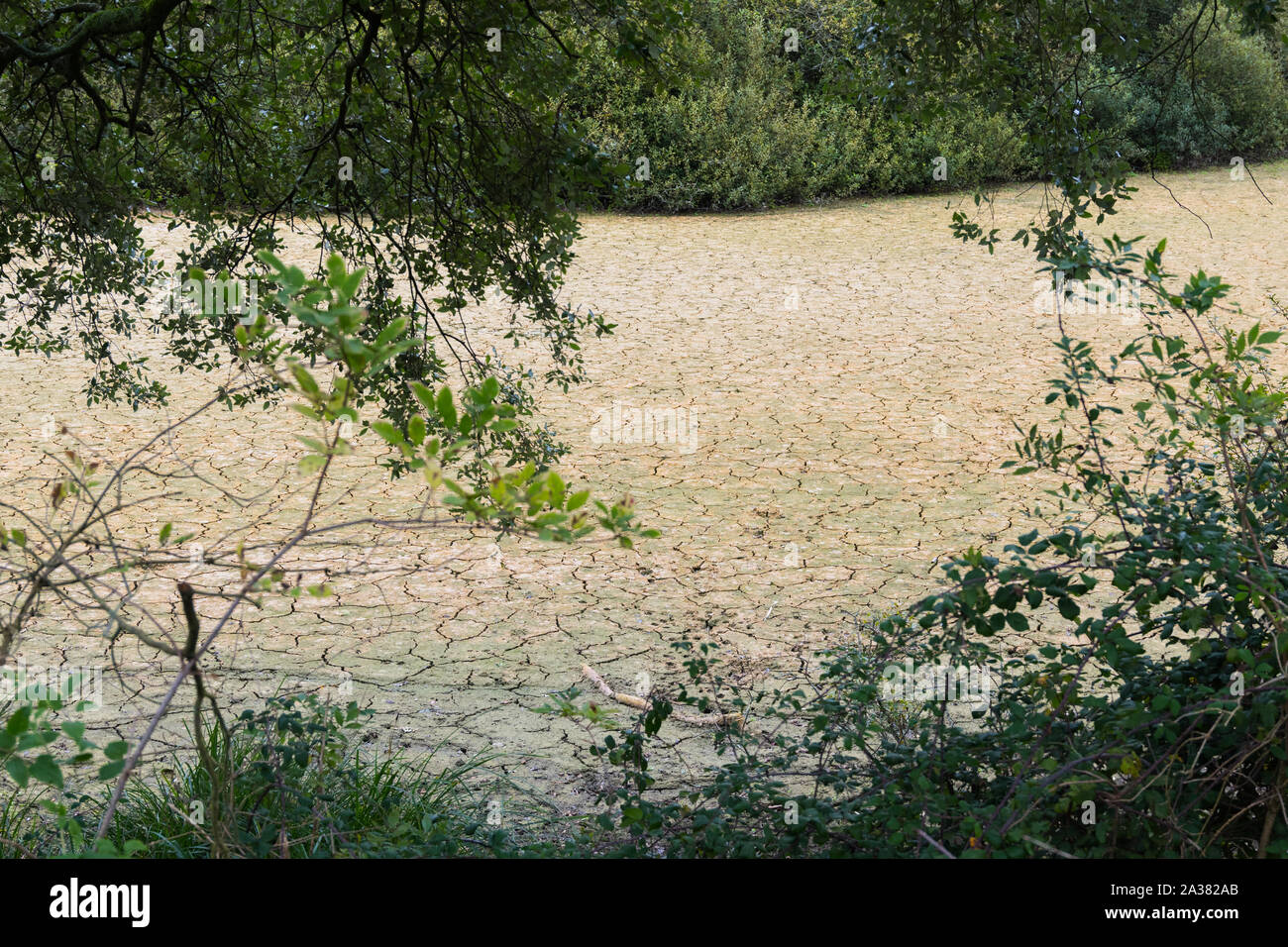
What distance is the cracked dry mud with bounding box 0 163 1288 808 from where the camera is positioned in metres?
4.65

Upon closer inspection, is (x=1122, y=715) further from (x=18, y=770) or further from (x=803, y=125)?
(x=803, y=125)

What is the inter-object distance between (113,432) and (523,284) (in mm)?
4602

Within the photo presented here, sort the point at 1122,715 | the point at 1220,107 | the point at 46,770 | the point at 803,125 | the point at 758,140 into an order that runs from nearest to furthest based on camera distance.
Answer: the point at 46,770
the point at 1122,715
the point at 758,140
the point at 803,125
the point at 1220,107

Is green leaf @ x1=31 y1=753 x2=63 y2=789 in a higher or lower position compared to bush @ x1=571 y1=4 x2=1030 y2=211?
lower

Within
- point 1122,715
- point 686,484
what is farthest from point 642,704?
point 686,484

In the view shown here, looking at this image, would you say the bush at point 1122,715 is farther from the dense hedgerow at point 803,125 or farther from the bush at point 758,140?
the bush at point 758,140

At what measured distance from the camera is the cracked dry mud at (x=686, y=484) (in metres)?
4.65

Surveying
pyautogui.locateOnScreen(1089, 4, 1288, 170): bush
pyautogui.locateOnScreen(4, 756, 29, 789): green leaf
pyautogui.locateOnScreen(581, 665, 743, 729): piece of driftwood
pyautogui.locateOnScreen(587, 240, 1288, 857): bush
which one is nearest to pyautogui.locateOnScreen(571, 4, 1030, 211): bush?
pyautogui.locateOnScreen(1089, 4, 1288, 170): bush

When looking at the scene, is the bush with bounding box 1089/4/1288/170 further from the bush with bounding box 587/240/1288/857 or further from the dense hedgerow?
the bush with bounding box 587/240/1288/857

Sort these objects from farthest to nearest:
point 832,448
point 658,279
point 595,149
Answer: point 658,279
point 832,448
point 595,149

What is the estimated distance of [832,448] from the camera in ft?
24.6

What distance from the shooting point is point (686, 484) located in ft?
22.6
